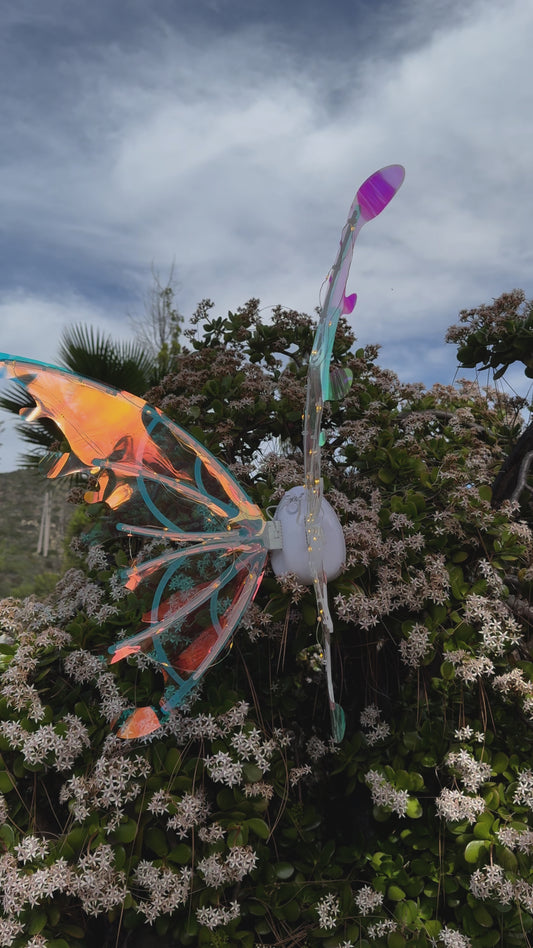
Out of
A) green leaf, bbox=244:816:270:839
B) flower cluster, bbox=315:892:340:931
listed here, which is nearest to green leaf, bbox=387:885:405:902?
flower cluster, bbox=315:892:340:931

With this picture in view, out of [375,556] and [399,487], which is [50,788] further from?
[399,487]

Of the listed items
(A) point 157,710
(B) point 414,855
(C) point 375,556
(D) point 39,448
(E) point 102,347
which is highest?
(E) point 102,347

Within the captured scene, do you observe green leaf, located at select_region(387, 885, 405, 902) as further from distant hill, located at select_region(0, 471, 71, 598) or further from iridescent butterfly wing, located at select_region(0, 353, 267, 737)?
distant hill, located at select_region(0, 471, 71, 598)

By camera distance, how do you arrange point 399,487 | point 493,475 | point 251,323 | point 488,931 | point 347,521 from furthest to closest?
point 251,323 → point 493,475 → point 399,487 → point 347,521 → point 488,931

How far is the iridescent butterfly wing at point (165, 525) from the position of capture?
1.79 metres

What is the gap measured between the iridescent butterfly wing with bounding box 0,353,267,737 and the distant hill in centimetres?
966

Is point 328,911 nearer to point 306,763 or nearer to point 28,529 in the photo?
point 306,763

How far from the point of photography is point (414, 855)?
1.88m

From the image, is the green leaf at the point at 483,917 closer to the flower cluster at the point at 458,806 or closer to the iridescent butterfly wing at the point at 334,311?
the flower cluster at the point at 458,806

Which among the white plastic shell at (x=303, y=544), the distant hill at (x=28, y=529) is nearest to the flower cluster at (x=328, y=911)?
the white plastic shell at (x=303, y=544)

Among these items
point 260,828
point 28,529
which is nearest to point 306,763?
point 260,828

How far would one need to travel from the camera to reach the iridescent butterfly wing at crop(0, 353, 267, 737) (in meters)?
1.79

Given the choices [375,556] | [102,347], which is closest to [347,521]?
[375,556]

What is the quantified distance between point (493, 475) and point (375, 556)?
814mm
